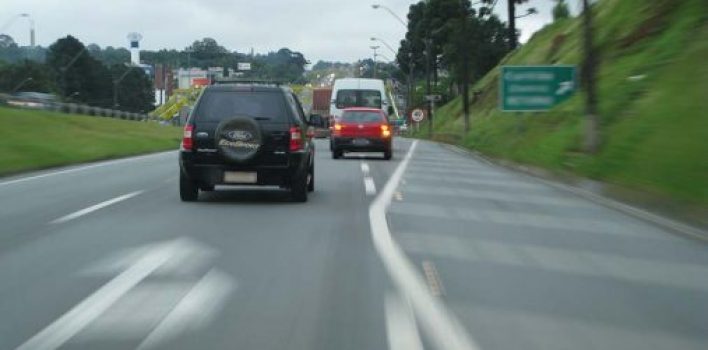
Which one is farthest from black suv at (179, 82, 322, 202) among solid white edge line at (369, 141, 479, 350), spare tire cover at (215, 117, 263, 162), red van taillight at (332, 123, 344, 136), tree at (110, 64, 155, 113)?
tree at (110, 64, 155, 113)

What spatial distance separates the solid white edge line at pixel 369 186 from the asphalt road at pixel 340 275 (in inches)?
54.4

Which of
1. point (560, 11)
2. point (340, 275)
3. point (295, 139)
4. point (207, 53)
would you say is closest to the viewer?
point (340, 275)

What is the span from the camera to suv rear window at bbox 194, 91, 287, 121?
15.7 m

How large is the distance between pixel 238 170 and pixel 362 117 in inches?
683

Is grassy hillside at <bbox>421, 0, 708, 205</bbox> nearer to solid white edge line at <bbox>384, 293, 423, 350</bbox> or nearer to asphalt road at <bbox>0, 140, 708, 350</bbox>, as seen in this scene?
asphalt road at <bbox>0, 140, 708, 350</bbox>

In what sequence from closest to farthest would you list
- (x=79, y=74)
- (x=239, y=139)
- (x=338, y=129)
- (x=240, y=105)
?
(x=239, y=139) → (x=240, y=105) → (x=338, y=129) → (x=79, y=74)

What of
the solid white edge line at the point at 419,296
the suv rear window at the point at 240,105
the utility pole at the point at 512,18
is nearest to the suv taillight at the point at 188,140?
the suv rear window at the point at 240,105

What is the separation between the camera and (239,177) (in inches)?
608

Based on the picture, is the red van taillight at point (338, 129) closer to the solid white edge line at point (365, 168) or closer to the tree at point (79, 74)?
the solid white edge line at point (365, 168)

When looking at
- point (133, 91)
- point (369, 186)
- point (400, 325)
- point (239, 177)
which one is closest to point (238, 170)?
point (239, 177)

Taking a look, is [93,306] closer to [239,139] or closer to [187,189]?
[239,139]

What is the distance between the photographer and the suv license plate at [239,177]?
607 inches

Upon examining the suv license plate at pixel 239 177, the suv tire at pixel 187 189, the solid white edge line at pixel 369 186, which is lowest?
the solid white edge line at pixel 369 186

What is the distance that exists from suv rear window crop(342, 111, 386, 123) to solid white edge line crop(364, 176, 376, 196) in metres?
10.2
